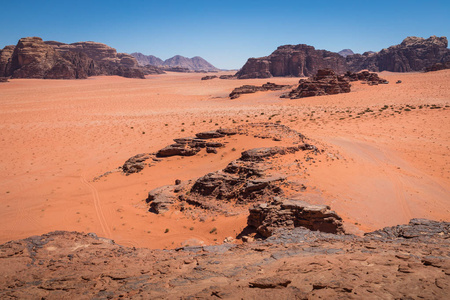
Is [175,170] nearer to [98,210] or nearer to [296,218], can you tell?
[98,210]

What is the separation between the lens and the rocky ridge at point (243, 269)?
3.87 metres

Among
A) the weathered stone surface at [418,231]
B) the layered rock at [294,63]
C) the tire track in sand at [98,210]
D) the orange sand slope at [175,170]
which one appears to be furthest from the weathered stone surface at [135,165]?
the layered rock at [294,63]

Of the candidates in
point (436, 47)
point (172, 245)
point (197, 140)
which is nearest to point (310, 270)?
point (172, 245)

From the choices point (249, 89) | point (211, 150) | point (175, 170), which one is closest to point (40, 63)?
point (249, 89)

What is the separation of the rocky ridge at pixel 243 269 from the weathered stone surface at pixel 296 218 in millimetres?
877

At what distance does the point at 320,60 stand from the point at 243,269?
99.7 meters

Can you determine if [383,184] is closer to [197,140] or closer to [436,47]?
[197,140]

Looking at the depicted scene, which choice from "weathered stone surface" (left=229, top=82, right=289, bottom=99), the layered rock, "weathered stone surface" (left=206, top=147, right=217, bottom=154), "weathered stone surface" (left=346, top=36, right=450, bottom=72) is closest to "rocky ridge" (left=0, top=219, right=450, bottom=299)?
"weathered stone surface" (left=206, top=147, right=217, bottom=154)

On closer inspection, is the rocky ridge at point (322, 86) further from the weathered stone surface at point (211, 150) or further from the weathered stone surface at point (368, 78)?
the weathered stone surface at point (211, 150)

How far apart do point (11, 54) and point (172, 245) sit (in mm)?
113675

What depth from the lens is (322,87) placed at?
43.3 meters

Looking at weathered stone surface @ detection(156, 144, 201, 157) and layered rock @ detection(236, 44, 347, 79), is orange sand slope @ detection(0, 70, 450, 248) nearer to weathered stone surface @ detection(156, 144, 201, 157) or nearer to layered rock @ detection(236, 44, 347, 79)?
weathered stone surface @ detection(156, 144, 201, 157)

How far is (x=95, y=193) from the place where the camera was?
1338cm

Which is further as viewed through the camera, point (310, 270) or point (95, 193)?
point (95, 193)
